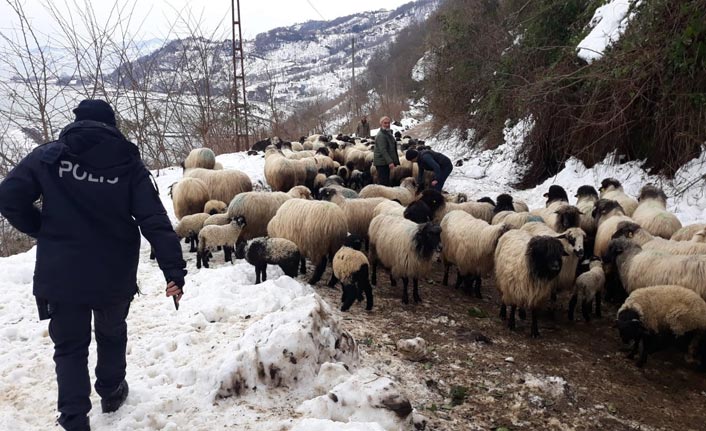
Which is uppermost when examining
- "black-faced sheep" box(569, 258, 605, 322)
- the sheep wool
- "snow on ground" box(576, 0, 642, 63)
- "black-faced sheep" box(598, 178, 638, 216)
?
"snow on ground" box(576, 0, 642, 63)

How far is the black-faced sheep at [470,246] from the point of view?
5.82 meters

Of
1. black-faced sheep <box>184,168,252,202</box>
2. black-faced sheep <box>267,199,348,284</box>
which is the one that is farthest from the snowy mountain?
black-faced sheep <box>267,199,348,284</box>

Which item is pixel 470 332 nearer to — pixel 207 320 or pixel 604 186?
pixel 207 320

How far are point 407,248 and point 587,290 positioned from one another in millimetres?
2235

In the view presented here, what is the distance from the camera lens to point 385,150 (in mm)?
10000

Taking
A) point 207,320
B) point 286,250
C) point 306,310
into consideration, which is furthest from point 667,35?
point 207,320

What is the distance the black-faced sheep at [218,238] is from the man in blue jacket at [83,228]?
3.28 metres

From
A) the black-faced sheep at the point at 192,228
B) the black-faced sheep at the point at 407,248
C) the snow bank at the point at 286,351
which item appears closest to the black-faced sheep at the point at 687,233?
the black-faced sheep at the point at 407,248

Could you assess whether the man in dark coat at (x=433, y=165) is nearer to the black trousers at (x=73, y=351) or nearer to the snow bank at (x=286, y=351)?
the snow bank at (x=286, y=351)

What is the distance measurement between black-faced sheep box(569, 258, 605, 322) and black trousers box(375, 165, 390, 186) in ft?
18.8

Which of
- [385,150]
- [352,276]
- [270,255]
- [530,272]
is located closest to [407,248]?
[352,276]

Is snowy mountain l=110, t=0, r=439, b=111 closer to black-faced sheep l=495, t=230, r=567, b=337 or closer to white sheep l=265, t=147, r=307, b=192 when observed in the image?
white sheep l=265, t=147, r=307, b=192

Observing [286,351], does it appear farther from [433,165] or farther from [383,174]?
[383,174]

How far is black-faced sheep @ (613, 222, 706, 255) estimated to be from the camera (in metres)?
5.13
